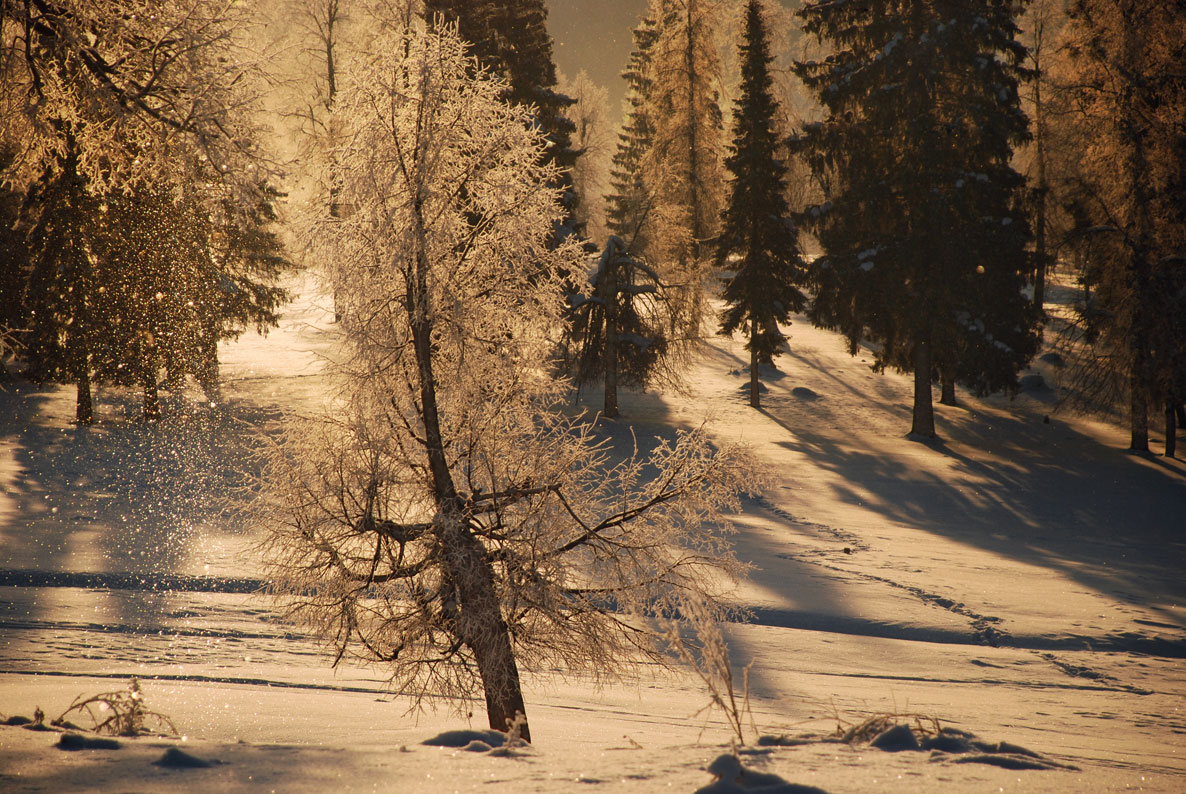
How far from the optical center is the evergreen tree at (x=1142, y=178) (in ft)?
68.5

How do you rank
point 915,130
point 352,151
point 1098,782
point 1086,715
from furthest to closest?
point 915,130, point 1086,715, point 352,151, point 1098,782

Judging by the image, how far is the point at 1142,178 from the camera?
69.4 feet

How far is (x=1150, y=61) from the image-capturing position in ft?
69.6

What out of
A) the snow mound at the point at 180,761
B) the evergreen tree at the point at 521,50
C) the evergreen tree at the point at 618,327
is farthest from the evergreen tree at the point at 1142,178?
the snow mound at the point at 180,761

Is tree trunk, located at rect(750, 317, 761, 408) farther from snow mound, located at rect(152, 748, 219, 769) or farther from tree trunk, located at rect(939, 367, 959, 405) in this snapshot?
snow mound, located at rect(152, 748, 219, 769)

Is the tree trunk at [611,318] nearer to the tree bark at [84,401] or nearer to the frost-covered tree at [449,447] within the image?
the tree bark at [84,401]

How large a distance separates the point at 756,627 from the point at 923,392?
15.4 metres

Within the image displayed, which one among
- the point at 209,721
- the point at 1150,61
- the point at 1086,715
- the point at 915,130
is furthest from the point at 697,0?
the point at 209,721

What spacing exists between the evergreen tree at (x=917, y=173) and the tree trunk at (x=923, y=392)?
0.13 ft

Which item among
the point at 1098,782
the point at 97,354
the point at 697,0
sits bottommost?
the point at 1098,782

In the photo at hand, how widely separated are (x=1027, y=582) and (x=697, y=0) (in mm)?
28992

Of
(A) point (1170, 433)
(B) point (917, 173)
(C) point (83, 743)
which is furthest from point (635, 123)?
(C) point (83, 743)

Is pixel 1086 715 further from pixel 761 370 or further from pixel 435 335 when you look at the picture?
pixel 761 370

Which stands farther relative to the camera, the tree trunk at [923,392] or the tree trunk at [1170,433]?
the tree trunk at [923,392]
